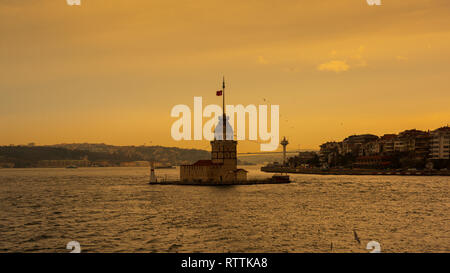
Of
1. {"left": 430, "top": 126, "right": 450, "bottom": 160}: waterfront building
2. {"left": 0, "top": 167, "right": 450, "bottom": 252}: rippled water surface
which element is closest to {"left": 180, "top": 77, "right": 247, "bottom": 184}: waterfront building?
{"left": 0, "top": 167, "right": 450, "bottom": 252}: rippled water surface

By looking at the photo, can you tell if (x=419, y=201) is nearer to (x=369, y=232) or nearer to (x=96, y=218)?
(x=369, y=232)

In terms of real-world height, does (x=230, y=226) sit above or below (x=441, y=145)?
below

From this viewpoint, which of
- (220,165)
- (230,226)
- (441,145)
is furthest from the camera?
(441,145)

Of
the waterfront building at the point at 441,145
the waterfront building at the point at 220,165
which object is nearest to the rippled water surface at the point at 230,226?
the waterfront building at the point at 220,165

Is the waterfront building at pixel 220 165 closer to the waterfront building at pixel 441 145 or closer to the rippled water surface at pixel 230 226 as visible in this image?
the rippled water surface at pixel 230 226

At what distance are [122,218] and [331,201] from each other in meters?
28.1

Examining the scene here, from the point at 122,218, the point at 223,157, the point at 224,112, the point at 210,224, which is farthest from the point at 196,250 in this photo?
the point at 224,112

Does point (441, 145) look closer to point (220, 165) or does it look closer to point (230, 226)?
point (220, 165)

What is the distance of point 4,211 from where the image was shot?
171ft

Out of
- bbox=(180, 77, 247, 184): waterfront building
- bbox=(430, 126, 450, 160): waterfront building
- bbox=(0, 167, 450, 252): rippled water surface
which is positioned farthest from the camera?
bbox=(430, 126, 450, 160): waterfront building

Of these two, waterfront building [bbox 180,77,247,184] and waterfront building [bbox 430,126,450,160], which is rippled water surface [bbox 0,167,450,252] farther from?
waterfront building [bbox 430,126,450,160]

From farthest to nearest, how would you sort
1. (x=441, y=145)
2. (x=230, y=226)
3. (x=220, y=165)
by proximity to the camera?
(x=441, y=145) → (x=220, y=165) → (x=230, y=226)

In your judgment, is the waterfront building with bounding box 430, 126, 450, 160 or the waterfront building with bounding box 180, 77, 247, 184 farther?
the waterfront building with bounding box 430, 126, 450, 160

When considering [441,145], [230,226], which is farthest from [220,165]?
[441,145]
